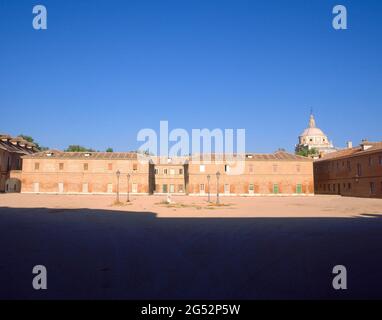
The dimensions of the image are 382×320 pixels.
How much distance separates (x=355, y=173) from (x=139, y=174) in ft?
104

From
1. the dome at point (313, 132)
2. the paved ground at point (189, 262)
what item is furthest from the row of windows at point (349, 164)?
the dome at point (313, 132)

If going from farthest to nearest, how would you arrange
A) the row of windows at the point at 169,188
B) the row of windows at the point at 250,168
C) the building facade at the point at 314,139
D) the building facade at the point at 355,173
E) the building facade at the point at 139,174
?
1. the building facade at the point at 314,139
2. the row of windows at the point at 169,188
3. the row of windows at the point at 250,168
4. the building facade at the point at 139,174
5. the building facade at the point at 355,173

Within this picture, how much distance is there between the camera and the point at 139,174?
50750 mm

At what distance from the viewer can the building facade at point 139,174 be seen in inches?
1949

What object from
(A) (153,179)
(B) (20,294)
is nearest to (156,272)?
(B) (20,294)

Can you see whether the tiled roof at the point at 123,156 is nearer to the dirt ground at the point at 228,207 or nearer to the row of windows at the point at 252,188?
the row of windows at the point at 252,188

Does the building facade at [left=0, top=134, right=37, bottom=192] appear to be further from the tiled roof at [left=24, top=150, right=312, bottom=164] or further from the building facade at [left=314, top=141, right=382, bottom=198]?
the building facade at [left=314, top=141, right=382, bottom=198]

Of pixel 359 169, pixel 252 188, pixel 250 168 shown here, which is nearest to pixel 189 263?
pixel 359 169

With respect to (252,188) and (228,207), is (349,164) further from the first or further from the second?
(228,207)

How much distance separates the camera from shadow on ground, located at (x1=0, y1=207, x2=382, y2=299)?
5.23m

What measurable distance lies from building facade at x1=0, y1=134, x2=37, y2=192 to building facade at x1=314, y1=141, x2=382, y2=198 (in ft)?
168

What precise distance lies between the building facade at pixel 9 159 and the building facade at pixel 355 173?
51.1 m

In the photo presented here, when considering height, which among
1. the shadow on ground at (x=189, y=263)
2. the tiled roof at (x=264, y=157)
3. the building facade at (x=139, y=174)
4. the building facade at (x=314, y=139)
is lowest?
the shadow on ground at (x=189, y=263)

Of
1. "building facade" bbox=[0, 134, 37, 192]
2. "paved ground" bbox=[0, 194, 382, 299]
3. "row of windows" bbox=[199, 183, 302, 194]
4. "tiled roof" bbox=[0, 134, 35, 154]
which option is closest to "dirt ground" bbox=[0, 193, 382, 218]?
"paved ground" bbox=[0, 194, 382, 299]
